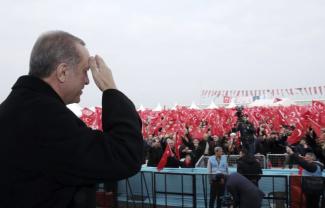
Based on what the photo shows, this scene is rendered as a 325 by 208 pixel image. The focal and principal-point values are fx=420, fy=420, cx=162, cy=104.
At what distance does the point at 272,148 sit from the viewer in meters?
15.4

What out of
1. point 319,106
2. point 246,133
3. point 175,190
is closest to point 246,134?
point 246,133

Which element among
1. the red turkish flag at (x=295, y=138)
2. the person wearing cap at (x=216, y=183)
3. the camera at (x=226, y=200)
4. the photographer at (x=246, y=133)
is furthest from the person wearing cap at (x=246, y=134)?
the camera at (x=226, y=200)

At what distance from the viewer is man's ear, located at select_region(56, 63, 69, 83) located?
1.65 metres

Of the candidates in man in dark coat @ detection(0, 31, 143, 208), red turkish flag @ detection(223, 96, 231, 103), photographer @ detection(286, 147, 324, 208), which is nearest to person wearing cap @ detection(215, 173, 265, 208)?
photographer @ detection(286, 147, 324, 208)

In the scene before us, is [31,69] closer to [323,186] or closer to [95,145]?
[95,145]

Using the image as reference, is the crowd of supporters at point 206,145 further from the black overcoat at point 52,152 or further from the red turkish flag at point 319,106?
the black overcoat at point 52,152

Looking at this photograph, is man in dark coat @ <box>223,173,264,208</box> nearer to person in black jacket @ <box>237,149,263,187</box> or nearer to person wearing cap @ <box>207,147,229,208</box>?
person in black jacket @ <box>237,149,263,187</box>

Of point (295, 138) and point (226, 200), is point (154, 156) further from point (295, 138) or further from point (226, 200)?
point (295, 138)

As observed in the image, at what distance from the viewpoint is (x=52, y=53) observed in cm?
165

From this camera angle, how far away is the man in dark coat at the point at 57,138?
1.52 meters

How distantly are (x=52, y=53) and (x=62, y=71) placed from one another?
0.08 m

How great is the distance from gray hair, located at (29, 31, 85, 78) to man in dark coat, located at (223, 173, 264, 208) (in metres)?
5.94

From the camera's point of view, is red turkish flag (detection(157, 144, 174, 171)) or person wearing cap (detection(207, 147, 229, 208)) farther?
red turkish flag (detection(157, 144, 174, 171))

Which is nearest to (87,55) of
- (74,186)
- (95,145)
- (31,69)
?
(31,69)
